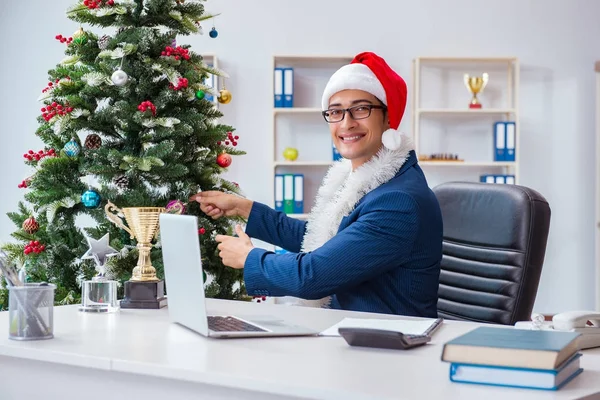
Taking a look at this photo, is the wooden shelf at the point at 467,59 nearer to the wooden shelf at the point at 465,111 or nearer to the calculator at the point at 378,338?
the wooden shelf at the point at 465,111

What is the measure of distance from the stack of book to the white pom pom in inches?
44.5

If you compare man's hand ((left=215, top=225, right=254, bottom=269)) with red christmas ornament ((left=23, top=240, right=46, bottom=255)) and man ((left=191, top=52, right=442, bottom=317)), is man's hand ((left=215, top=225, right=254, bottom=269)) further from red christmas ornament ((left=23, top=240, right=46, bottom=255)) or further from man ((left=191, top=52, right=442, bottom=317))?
red christmas ornament ((left=23, top=240, right=46, bottom=255))

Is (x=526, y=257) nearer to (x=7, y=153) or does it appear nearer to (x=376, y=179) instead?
(x=376, y=179)

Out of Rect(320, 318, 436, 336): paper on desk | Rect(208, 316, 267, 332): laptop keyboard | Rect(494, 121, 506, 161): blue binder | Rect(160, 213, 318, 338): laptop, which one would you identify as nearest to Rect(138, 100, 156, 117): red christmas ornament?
Rect(160, 213, 318, 338): laptop

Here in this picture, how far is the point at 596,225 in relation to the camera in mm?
6066

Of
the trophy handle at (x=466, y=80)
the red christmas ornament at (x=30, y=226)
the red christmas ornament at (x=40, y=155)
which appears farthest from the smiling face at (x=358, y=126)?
the trophy handle at (x=466, y=80)

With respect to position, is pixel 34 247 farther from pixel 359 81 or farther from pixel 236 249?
pixel 359 81

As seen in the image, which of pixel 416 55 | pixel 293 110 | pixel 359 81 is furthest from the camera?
pixel 416 55

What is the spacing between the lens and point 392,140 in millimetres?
2434

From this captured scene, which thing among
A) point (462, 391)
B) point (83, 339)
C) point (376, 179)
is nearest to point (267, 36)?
point (376, 179)

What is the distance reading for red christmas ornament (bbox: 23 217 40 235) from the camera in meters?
2.67

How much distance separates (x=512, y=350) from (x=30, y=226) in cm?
182

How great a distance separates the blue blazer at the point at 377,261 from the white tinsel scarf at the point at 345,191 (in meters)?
0.03

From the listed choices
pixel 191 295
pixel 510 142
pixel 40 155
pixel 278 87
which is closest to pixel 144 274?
pixel 191 295
